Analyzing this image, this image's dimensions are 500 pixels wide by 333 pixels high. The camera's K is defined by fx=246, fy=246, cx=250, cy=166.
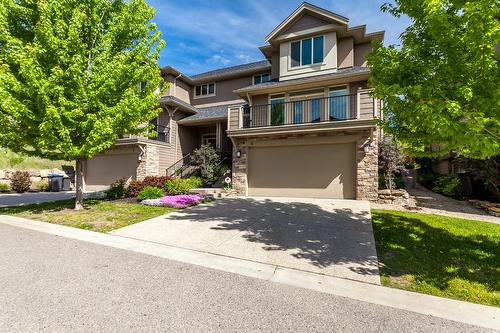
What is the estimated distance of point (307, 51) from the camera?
1402 cm

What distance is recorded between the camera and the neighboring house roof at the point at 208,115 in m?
16.5

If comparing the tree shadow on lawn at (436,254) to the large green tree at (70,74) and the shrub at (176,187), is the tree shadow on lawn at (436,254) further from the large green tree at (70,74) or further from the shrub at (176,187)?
the shrub at (176,187)

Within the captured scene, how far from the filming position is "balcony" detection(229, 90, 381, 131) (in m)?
10.6

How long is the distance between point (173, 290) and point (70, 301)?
1271 mm

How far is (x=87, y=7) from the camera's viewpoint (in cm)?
842

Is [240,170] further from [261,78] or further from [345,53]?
[345,53]

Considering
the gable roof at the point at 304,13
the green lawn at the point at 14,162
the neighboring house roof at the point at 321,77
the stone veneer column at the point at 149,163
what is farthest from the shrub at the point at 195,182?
the green lawn at the point at 14,162

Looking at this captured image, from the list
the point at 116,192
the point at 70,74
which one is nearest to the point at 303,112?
the point at 70,74

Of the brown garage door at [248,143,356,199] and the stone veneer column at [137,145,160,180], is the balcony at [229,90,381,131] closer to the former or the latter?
the brown garage door at [248,143,356,199]

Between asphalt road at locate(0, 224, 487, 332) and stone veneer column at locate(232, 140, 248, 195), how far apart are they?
8.79 meters

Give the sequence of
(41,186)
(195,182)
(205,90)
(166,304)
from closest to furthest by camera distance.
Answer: (166,304), (195,182), (41,186), (205,90)

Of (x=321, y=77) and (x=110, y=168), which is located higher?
(x=321, y=77)

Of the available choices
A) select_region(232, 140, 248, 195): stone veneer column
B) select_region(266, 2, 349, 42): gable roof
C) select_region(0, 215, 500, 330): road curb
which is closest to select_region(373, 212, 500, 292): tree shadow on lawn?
select_region(0, 215, 500, 330): road curb

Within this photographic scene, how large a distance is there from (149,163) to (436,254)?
15.0m
